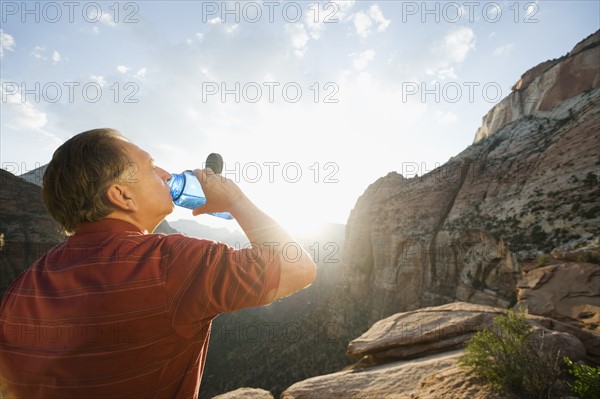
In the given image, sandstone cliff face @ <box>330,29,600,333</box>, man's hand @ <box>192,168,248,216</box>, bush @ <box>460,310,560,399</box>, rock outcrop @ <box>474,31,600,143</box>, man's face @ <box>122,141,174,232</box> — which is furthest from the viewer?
rock outcrop @ <box>474,31,600,143</box>

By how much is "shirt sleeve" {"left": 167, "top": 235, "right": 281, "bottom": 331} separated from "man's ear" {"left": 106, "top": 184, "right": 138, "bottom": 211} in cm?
38

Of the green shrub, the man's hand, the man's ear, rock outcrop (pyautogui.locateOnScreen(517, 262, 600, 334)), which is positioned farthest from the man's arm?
rock outcrop (pyautogui.locateOnScreen(517, 262, 600, 334))

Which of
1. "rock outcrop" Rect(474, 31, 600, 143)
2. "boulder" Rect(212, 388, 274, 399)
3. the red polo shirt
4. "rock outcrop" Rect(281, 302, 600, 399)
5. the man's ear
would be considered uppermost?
"rock outcrop" Rect(474, 31, 600, 143)

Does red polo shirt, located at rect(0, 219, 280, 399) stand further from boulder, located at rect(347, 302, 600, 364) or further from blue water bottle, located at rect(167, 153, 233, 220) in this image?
boulder, located at rect(347, 302, 600, 364)

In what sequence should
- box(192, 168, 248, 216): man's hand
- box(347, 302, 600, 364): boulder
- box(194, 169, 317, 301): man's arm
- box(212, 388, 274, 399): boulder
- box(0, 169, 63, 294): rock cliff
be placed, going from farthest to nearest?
1. box(0, 169, 63, 294): rock cliff
2. box(347, 302, 600, 364): boulder
3. box(212, 388, 274, 399): boulder
4. box(192, 168, 248, 216): man's hand
5. box(194, 169, 317, 301): man's arm

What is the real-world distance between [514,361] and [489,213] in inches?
848

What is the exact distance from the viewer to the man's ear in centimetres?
128

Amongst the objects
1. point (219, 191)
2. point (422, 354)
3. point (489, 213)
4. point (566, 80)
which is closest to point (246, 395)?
point (422, 354)

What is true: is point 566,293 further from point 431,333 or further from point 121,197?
point 121,197

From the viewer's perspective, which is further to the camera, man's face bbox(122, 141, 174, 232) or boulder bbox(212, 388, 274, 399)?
boulder bbox(212, 388, 274, 399)

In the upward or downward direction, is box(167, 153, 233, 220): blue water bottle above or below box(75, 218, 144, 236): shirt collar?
above

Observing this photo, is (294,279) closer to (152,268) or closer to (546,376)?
(152,268)

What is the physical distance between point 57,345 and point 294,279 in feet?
2.85

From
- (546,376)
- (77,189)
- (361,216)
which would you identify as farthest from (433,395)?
(361,216)
